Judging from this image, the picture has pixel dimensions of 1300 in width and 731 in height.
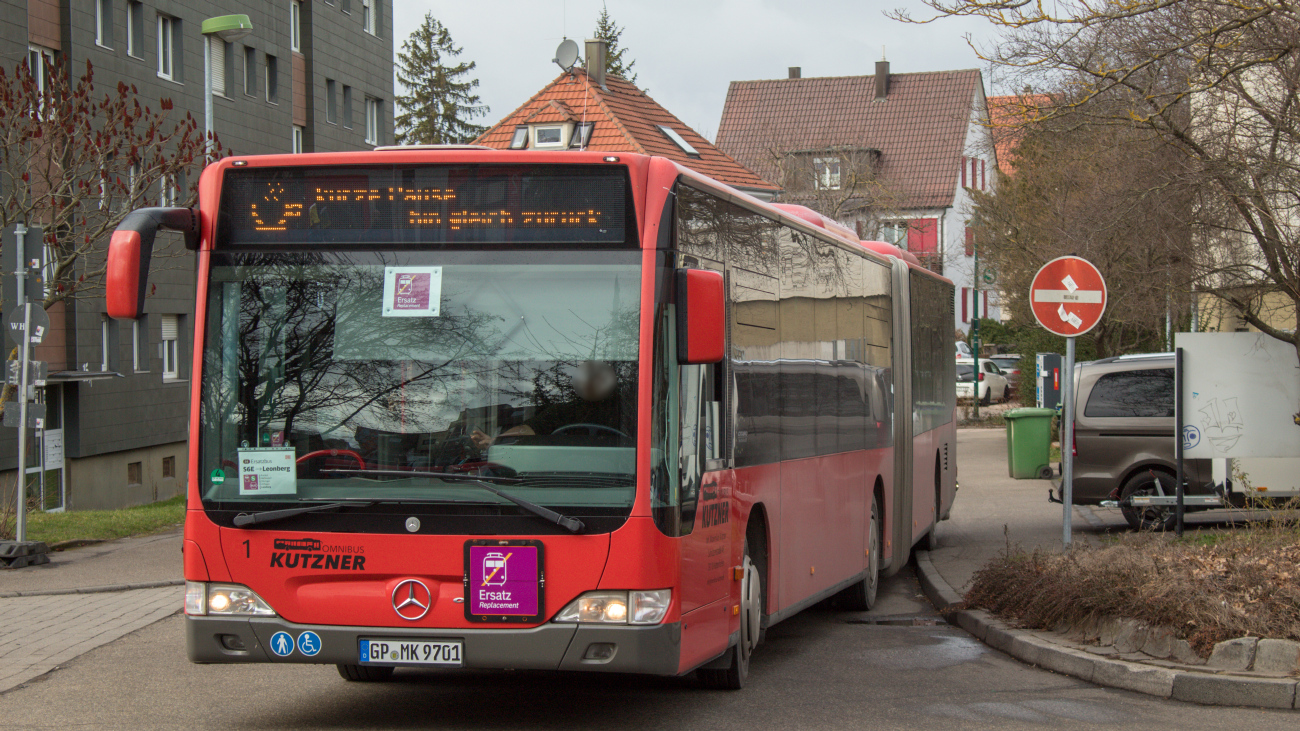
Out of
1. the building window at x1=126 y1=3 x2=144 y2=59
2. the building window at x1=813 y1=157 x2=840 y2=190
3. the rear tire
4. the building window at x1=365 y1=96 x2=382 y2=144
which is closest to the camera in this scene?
the rear tire

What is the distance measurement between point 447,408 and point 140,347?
89.4ft

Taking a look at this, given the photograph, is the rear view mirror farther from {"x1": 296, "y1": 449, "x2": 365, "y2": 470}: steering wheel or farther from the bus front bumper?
{"x1": 296, "y1": 449, "x2": 365, "y2": 470}: steering wheel

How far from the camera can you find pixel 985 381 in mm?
46094

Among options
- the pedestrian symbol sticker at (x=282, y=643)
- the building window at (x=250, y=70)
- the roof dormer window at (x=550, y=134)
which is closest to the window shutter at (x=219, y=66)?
the building window at (x=250, y=70)

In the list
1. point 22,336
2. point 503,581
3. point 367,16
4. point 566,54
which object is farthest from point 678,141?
point 503,581

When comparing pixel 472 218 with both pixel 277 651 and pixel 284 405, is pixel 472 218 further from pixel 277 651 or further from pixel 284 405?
pixel 277 651

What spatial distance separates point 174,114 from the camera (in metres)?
32.2

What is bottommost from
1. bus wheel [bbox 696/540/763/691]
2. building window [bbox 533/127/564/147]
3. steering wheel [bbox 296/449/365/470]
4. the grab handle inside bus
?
bus wheel [bbox 696/540/763/691]

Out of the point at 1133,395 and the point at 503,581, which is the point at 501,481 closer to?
the point at 503,581

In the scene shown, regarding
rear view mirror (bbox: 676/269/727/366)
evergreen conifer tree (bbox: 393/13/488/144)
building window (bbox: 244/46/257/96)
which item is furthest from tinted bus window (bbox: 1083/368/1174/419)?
evergreen conifer tree (bbox: 393/13/488/144)

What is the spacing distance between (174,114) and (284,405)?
2806 centimetres

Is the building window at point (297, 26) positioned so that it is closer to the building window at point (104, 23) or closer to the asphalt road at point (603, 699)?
the building window at point (104, 23)

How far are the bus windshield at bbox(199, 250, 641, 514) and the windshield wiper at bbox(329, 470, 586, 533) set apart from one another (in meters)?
0.01

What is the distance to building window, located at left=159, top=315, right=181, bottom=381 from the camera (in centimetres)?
3262
